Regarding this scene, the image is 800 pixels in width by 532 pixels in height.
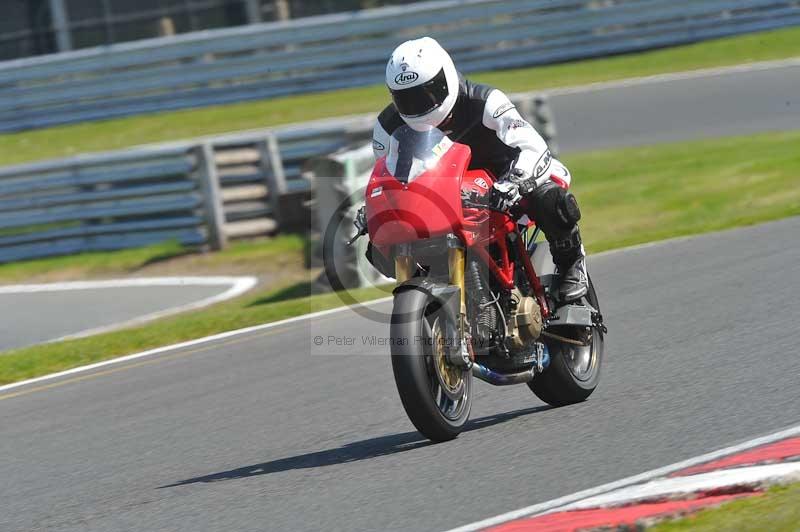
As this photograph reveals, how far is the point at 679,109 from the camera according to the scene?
59.5 feet

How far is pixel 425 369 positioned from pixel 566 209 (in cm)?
115

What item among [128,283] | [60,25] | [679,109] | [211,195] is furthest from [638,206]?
[60,25]

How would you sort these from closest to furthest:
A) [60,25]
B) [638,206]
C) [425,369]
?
[425,369], [638,206], [60,25]

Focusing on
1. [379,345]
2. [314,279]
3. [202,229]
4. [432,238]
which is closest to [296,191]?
[202,229]

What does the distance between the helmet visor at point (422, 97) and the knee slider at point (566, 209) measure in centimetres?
74

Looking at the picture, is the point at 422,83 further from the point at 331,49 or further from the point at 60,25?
the point at 60,25

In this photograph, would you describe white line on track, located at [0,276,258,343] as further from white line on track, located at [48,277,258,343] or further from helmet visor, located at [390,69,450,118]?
helmet visor, located at [390,69,450,118]

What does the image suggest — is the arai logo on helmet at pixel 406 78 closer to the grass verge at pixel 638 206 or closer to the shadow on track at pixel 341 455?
the shadow on track at pixel 341 455

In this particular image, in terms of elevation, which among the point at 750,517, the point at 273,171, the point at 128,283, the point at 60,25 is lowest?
the point at 128,283

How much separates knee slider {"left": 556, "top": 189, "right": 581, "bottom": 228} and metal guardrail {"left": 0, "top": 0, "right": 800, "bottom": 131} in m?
14.9

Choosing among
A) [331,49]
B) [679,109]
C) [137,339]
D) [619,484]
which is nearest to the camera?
[619,484]

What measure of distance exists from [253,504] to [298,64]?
17122 mm

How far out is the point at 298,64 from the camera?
71.3 feet

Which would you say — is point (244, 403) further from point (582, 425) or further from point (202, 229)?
point (202, 229)
